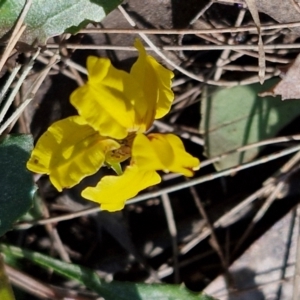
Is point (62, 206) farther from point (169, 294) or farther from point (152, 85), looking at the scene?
point (152, 85)

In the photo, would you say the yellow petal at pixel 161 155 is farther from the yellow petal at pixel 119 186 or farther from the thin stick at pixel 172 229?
the thin stick at pixel 172 229

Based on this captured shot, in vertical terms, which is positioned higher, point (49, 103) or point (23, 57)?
point (23, 57)

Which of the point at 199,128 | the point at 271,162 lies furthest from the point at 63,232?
the point at 271,162

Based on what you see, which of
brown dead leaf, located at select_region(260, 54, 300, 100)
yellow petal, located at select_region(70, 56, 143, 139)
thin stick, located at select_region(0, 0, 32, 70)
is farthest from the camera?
brown dead leaf, located at select_region(260, 54, 300, 100)

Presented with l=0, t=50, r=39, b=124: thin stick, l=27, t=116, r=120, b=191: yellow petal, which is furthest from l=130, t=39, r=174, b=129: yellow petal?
l=0, t=50, r=39, b=124: thin stick

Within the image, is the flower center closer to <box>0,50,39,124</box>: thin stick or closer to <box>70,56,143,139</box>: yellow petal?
<box>70,56,143,139</box>: yellow petal

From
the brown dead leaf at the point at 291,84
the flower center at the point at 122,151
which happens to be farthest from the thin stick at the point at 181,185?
the flower center at the point at 122,151
